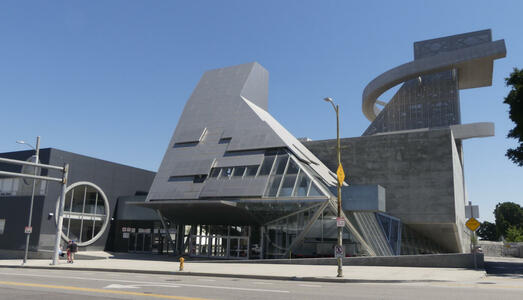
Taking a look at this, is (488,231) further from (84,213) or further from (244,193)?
(84,213)

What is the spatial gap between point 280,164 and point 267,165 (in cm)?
116

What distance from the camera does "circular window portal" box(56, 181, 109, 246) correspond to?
41509 millimetres

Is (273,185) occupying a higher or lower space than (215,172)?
lower

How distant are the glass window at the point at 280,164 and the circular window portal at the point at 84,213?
22306mm

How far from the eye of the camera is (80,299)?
10.8m

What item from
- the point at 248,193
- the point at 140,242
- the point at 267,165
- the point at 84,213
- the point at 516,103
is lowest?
the point at 140,242

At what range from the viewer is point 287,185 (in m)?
30.9

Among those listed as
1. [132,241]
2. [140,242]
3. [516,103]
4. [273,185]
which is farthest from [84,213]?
[516,103]

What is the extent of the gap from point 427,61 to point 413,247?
118ft

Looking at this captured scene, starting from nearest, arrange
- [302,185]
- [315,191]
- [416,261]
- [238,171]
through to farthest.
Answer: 1. [416,261]
2. [315,191]
3. [302,185]
4. [238,171]

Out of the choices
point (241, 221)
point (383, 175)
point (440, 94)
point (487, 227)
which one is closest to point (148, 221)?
point (241, 221)

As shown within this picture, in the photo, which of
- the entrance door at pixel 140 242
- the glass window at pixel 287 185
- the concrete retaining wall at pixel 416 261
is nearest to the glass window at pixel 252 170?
the glass window at pixel 287 185

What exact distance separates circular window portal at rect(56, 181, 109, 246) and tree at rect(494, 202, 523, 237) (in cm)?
11495

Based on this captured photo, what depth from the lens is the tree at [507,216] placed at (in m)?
117
